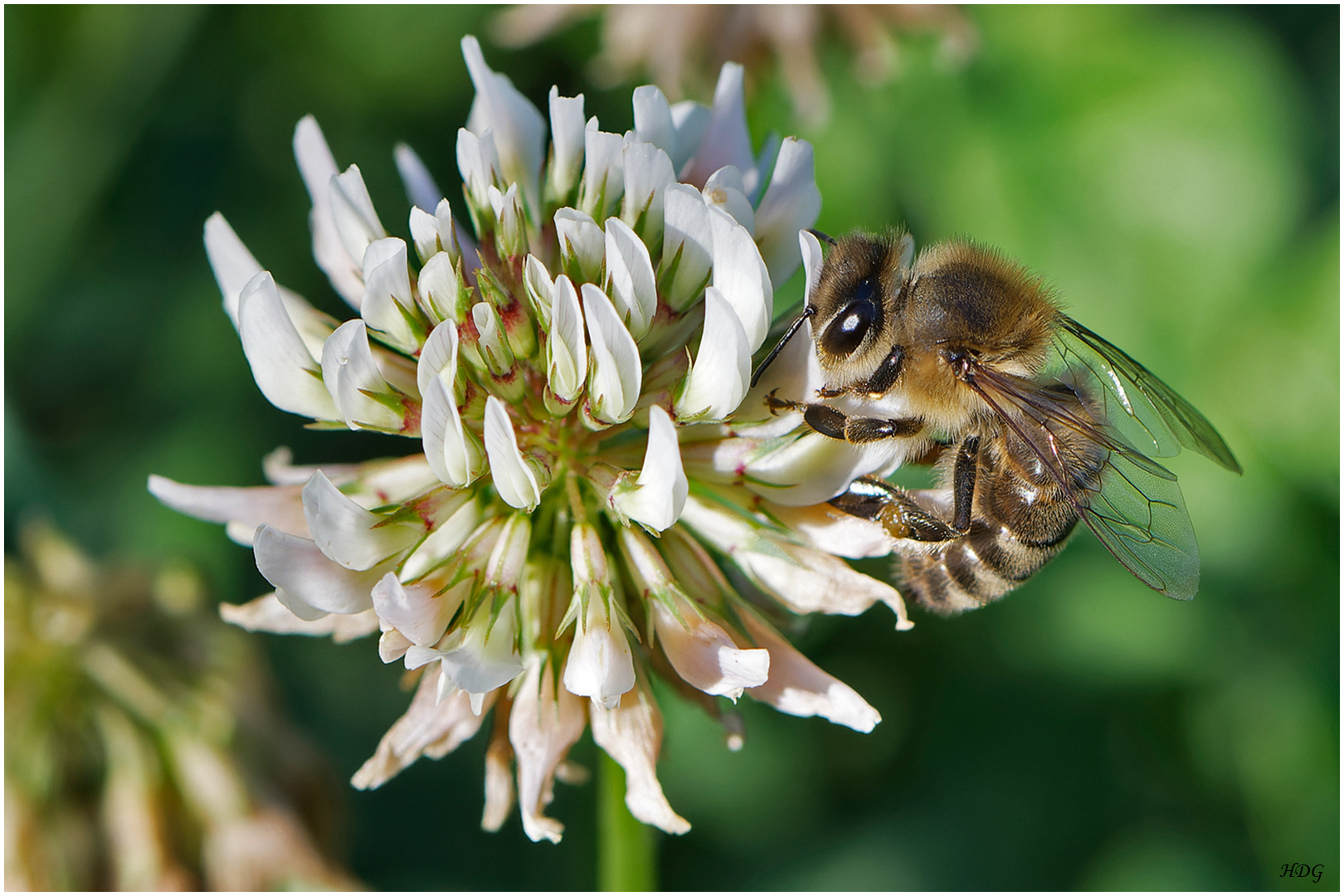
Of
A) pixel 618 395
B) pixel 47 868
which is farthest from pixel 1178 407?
pixel 47 868

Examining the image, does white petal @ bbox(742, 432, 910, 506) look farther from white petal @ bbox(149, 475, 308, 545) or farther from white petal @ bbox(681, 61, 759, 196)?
white petal @ bbox(149, 475, 308, 545)

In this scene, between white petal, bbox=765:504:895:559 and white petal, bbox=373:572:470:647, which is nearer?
white petal, bbox=373:572:470:647

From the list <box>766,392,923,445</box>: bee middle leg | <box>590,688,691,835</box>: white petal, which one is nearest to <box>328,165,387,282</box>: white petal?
<box>766,392,923,445</box>: bee middle leg

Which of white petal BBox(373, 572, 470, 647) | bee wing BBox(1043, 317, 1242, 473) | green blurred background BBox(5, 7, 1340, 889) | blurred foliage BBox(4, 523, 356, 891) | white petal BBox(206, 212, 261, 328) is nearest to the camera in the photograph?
white petal BBox(373, 572, 470, 647)

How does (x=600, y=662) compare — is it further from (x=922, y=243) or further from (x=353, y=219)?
(x=922, y=243)

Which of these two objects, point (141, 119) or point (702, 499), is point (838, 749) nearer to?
point (702, 499)

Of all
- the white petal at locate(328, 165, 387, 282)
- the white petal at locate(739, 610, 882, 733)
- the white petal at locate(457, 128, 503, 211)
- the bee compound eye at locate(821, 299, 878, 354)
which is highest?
the white petal at locate(457, 128, 503, 211)

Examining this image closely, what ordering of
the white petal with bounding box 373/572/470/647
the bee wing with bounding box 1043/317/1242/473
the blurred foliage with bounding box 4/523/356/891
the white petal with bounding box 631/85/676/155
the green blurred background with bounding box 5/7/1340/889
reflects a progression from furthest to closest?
the green blurred background with bounding box 5/7/1340/889
the blurred foliage with bounding box 4/523/356/891
the bee wing with bounding box 1043/317/1242/473
the white petal with bounding box 631/85/676/155
the white petal with bounding box 373/572/470/647

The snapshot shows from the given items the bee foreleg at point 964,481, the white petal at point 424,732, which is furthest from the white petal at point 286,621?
the bee foreleg at point 964,481

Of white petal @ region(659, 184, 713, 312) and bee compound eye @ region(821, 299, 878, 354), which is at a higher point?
white petal @ region(659, 184, 713, 312)
